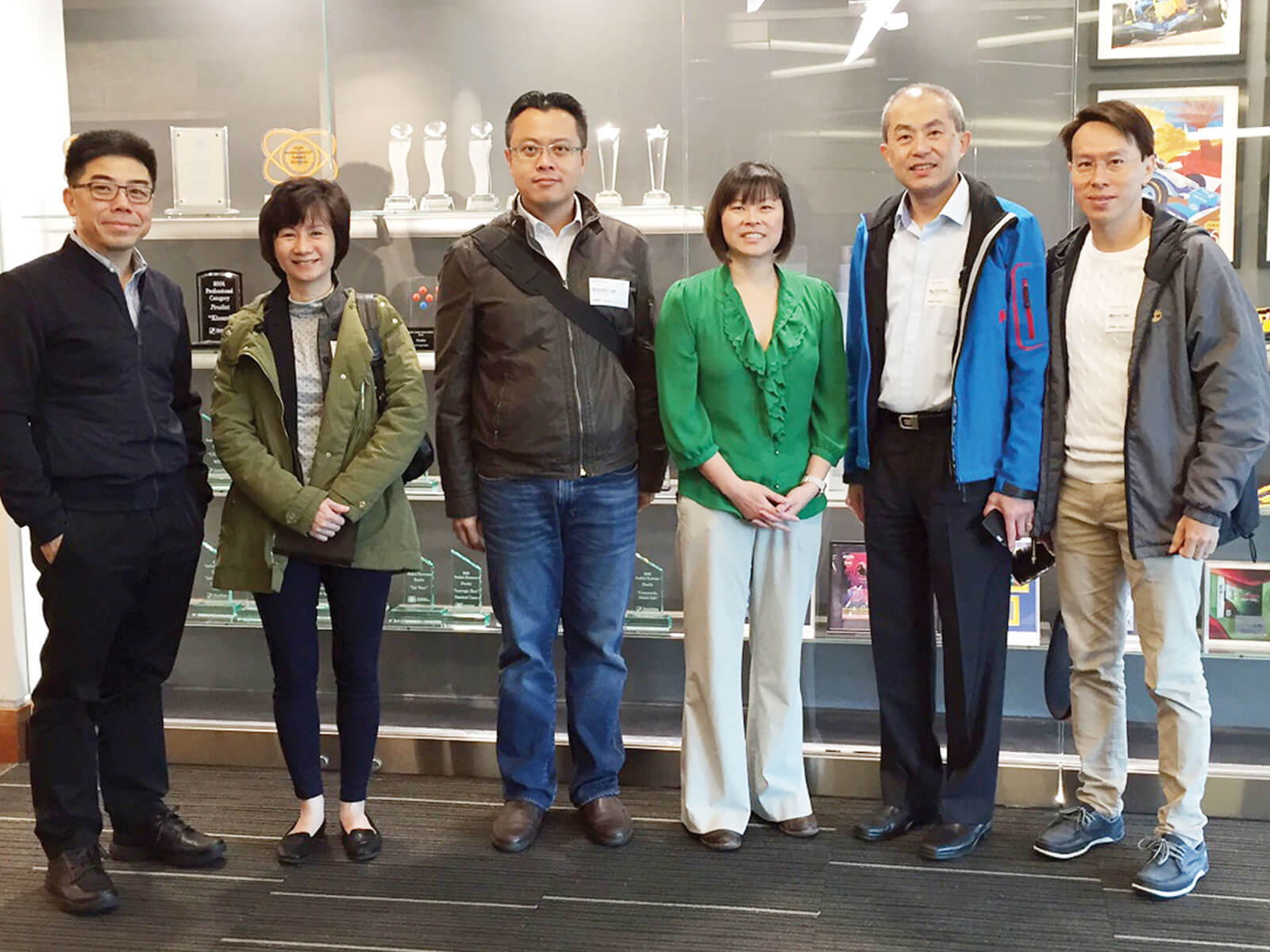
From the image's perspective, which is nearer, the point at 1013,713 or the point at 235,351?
the point at 235,351

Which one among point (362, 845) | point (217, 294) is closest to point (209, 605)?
point (217, 294)

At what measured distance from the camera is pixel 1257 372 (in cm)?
281

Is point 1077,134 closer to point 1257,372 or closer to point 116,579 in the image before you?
point 1257,372

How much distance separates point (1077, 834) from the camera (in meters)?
3.19

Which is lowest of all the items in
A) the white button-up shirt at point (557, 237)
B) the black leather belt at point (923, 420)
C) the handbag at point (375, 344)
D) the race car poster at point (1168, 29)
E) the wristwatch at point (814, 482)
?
the wristwatch at point (814, 482)

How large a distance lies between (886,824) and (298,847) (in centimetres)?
151

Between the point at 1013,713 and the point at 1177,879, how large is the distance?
0.96m

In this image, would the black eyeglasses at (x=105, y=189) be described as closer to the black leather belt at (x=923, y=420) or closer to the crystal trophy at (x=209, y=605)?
the crystal trophy at (x=209, y=605)

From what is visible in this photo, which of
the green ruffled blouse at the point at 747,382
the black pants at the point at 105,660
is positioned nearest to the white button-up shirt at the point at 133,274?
the black pants at the point at 105,660

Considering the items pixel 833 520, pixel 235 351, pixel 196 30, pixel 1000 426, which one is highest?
pixel 196 30

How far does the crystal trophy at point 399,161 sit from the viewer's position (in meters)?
3.99

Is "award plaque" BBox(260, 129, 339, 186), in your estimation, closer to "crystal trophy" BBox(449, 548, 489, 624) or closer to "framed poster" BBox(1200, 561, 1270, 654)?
"crystal trophy" BBox(449, 548, 489, 624)

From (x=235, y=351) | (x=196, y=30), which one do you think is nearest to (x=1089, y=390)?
(x=235, y=351)

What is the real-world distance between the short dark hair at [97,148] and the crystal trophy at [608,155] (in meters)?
1.43
